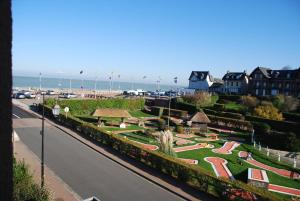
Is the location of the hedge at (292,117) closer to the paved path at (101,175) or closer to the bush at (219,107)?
the bush at (219,107)

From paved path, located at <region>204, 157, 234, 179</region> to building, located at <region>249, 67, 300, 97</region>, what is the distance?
5708 cm

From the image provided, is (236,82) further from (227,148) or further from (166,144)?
(166,144)

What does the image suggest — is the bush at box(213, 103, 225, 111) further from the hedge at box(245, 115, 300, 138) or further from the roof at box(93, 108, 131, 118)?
the roof at box(93, 108, 131, 118)

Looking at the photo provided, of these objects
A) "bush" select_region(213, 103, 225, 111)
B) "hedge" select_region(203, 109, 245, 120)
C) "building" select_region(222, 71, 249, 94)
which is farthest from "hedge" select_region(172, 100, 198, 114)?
"building" select_region(222, 71, 249, 94)

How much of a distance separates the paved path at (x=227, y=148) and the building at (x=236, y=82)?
57.2 metres

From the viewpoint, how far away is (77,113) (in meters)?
49.2

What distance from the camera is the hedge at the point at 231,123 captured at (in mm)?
44378

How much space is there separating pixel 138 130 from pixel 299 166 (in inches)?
714

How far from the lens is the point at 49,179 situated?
1906cm

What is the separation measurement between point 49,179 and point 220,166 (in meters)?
13.8

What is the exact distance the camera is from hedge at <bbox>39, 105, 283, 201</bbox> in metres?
16.8
